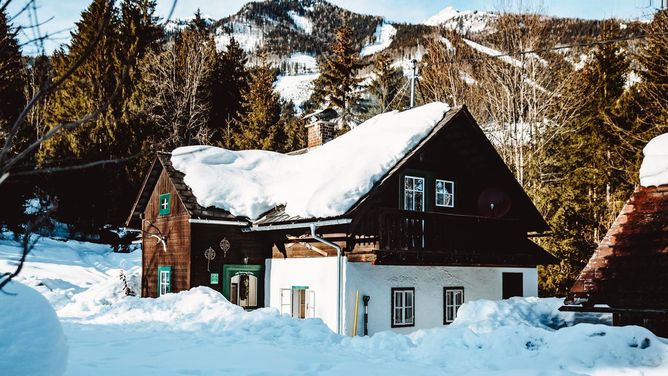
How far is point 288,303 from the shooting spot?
699 inches

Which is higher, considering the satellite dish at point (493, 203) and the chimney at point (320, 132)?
the chimney at point (320, 132)

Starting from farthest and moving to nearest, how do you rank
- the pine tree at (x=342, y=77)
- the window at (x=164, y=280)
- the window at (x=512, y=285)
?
the pine tree at (x=342, y=77), the window at (x=512, y=285), the window at (x=164, y=280)

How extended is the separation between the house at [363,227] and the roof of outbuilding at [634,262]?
5.66 metres

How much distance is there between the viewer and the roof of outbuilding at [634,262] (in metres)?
9.81

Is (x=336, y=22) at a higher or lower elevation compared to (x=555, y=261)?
higher

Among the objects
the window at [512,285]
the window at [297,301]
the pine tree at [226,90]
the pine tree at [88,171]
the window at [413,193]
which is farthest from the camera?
the pine tree at [226,90]

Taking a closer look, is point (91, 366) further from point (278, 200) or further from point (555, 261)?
point (555, 261)

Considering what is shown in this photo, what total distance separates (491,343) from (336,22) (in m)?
176

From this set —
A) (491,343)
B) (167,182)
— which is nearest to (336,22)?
(167,182)

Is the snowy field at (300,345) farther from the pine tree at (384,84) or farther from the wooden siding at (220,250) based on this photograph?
the pine tree at (384,84)

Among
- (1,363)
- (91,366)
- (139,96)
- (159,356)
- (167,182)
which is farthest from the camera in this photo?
(139,96)

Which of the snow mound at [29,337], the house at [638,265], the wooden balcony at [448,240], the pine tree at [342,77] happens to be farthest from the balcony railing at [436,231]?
the pine tree at [342,77]

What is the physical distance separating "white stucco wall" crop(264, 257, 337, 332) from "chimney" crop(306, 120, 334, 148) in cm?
707

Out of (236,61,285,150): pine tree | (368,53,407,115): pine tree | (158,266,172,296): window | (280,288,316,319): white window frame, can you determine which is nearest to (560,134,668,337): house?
(280,288,316,319): white window frame
